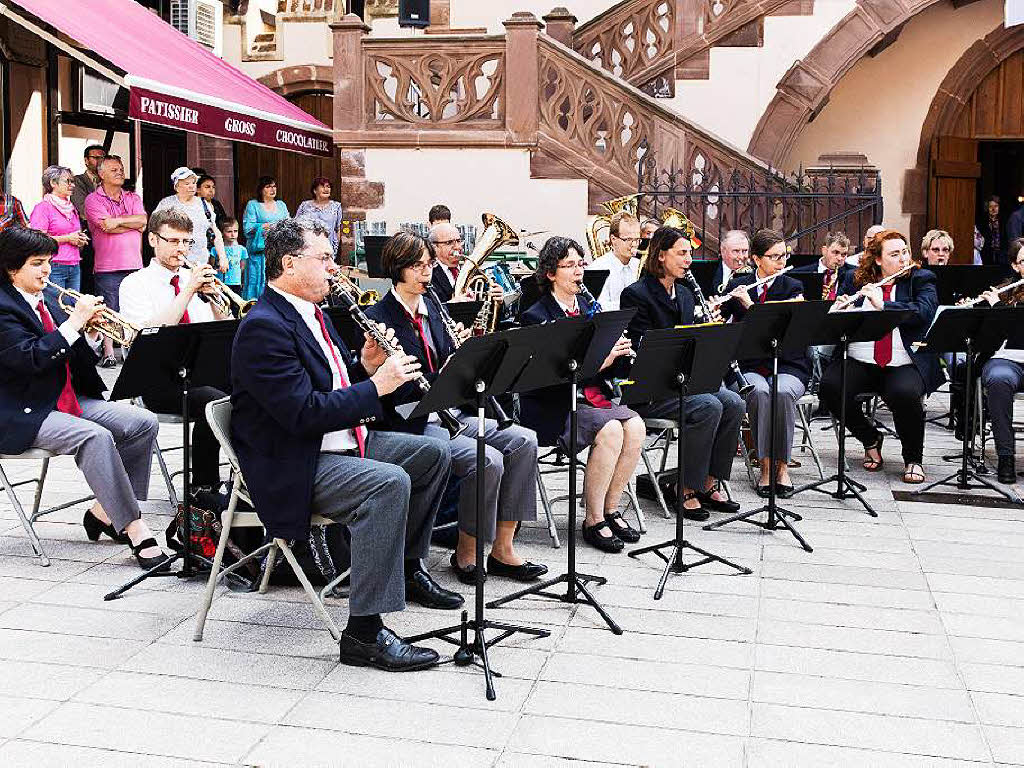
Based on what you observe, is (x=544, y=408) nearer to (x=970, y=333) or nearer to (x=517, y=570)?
(x=517, y=570)

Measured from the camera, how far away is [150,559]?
19.8 ft

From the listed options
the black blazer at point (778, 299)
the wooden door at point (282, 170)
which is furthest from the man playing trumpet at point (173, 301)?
the wooden door at point (282, 170)

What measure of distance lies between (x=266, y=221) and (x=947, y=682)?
10.8m

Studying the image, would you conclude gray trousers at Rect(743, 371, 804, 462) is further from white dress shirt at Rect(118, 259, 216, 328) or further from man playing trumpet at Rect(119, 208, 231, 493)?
white dress shirt at Rect(118, 259, 216, 328)

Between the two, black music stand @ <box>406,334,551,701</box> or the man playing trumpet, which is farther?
the man playing trumpet

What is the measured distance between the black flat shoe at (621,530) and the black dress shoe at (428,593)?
1.32m

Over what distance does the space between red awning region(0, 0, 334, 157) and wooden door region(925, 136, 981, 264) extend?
7.47 m

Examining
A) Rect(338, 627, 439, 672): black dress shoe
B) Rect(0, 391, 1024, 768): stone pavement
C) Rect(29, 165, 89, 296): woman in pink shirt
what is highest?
Rect(29, 165, 89, 296): woman in pink shirt

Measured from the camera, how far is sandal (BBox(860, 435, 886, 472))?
8641mm

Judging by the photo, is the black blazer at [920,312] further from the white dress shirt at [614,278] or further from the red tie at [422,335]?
the red tie at [422,335]

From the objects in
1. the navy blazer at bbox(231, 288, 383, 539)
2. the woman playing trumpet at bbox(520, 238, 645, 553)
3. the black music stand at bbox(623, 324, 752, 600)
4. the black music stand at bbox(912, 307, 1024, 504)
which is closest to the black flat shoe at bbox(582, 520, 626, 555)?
the woman playing trumpet at bbox(520, 238, 645, 553)

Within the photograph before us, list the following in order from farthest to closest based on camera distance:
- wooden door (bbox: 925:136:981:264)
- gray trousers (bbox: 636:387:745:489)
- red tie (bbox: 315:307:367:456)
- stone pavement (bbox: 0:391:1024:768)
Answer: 1. wooden door (bbox: 925:136:981:264)
2. gray trousers (bbox: 636:387:745:489)
3. red tie (bbox: 315:307:367:456)
4. stone pavement (bbox: 0:391:1024:768)

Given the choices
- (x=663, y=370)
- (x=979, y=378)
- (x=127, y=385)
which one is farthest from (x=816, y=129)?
(x=127, y=385)

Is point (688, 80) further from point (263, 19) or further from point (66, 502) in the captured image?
point (66, 502)
